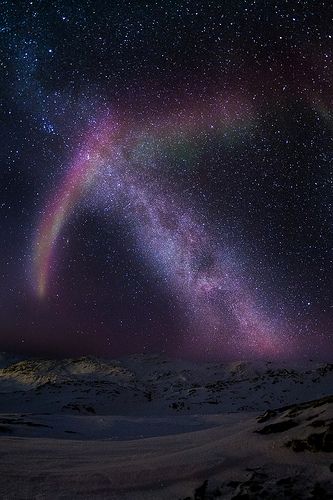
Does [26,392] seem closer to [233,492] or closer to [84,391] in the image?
[84,391]

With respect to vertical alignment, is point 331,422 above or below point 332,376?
above

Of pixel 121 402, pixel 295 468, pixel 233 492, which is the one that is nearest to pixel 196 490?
pixel 233 492

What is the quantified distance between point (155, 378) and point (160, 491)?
447ft

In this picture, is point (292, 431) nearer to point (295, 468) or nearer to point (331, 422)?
point (331, 422)

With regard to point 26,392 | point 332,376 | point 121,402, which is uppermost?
point 26,392

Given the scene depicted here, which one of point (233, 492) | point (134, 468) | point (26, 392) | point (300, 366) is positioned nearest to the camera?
point (233, 492)

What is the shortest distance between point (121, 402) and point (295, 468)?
8472 centimetres

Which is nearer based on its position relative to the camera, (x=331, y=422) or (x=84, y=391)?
(x=331, y=422)

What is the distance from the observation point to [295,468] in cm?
387

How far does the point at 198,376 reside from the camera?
432 feet

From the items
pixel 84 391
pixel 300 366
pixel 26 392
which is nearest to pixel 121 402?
pixel 84 391

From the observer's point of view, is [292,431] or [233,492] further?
[292,431]

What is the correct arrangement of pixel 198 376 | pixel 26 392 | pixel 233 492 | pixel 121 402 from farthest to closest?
1. pixel 198 376
2. pixel 26 392
3. pixel 121 402
4. pixel 233 492

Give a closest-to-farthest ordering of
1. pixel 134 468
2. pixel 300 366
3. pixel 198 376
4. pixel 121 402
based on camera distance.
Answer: pixel 134 468
pixel 121 402
pixel 300 366
pixel 198 376
